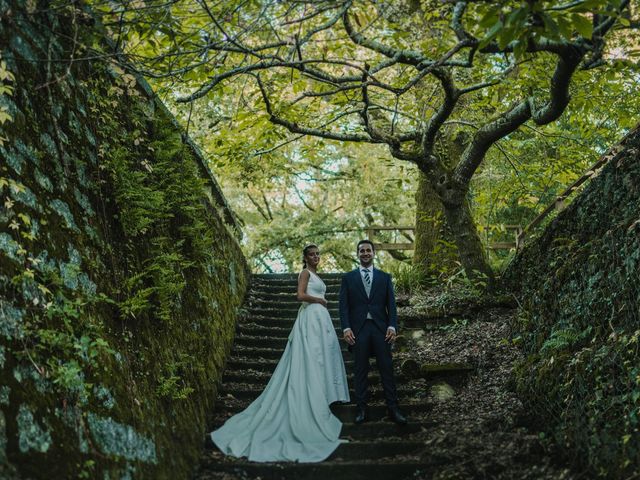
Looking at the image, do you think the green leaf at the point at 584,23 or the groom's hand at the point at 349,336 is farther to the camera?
the groom's hand at the point at 349,336

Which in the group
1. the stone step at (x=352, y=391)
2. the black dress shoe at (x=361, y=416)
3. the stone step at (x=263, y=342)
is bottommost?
the black dress shoe at (x=361, y=416)

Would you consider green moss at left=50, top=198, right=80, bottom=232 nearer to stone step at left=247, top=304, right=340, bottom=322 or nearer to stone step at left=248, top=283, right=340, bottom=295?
stone step at left=247, top=304, right=340, bottom=322

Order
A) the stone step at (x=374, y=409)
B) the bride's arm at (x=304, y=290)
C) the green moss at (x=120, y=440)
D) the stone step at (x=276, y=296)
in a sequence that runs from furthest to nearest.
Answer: the stone step at (x=276, y=296) < the bride's arm at (x=304, y=290) < the stone step at (x=374, y=409) < the green moss at (x=120, y=440)

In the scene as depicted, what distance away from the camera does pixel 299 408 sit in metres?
6.41

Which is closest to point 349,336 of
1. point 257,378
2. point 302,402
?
point 302,402

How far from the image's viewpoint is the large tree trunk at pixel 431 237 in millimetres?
11953

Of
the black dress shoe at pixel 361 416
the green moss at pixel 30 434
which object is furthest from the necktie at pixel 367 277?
the green moss at pixel 30 434

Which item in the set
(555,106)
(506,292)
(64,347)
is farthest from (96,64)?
(506,292)

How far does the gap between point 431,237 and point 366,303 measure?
244 inches

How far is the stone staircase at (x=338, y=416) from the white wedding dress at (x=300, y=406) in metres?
0.16

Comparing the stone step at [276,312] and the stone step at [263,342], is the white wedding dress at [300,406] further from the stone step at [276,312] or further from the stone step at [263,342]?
the stone step at [276,312]

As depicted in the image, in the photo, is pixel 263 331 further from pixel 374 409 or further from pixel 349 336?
pixel 349 336

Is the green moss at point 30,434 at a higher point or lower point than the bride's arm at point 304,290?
lower

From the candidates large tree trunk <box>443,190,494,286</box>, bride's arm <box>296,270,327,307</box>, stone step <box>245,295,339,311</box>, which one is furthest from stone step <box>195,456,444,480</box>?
stone step <box>245,295,339,311</box>
